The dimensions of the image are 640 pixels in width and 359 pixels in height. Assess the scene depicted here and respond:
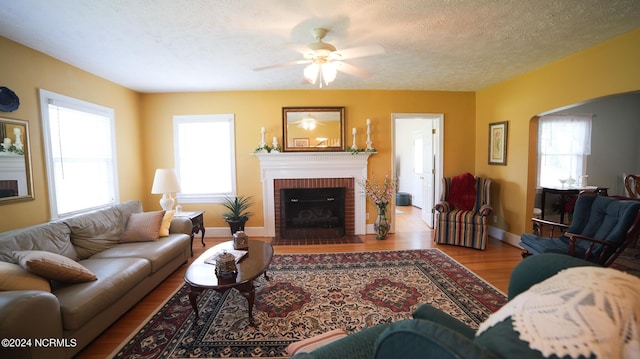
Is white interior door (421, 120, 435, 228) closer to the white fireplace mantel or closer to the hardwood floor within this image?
the hardwood floor

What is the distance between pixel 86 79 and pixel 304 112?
301cm

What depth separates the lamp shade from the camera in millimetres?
3574

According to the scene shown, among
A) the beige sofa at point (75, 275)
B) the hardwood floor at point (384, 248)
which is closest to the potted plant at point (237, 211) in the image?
the hardwood floor at point (384, 248)

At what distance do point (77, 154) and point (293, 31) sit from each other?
316 centimetres

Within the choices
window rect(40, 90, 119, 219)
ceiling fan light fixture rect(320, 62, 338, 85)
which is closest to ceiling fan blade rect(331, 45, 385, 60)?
ceiling fan light fixture rect(320, 62, 338, 85)

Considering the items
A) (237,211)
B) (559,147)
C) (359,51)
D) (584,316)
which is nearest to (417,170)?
(559,147)

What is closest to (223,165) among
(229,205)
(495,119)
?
(229,205)

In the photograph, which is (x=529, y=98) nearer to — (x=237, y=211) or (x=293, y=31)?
(x=293, y=31)

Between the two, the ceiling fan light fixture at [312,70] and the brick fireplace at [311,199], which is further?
the brick fireplace at [311,199]

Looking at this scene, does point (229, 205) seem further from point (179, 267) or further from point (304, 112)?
point (304, 112)

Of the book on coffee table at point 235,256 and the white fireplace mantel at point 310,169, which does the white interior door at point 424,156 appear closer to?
the white fireplace mantel at point 310,169

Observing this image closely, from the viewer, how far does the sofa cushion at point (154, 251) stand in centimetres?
253

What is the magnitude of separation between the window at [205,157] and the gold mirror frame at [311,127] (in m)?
0.98

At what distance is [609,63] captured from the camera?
265 cm
